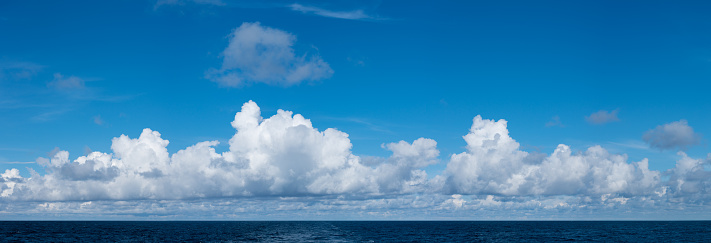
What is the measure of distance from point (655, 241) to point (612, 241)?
1523 centimetres

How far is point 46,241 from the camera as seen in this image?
14438 centimetres

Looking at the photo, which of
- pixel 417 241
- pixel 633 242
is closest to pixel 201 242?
pixel 417 241

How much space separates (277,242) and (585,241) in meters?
85.8

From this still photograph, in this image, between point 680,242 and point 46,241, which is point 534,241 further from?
point 46,241

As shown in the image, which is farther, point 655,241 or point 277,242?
point 655,241

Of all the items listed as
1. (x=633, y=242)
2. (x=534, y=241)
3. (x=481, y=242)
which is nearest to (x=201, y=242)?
(x=481, y=242)

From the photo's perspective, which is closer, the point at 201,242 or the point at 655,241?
the point at 201,242

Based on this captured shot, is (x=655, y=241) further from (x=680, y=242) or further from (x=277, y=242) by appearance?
(x=277, y=242)

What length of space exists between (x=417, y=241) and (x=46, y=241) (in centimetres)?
10308

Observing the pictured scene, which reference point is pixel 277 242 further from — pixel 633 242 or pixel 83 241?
pixel 633 242

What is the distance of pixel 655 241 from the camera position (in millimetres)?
149875

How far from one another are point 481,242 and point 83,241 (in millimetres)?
110845

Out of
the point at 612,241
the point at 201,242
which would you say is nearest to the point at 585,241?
the point at 612,241

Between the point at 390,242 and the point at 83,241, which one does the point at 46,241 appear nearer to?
the point at 83,241
